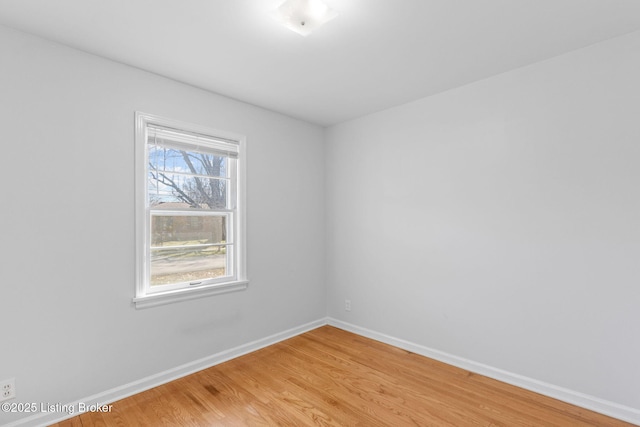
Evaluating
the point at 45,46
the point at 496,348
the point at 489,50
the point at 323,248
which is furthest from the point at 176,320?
the point at 489,50

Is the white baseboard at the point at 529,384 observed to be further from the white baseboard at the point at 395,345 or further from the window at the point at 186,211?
the window at the point at 186,211

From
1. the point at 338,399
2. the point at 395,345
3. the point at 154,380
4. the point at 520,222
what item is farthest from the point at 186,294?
the point at 520,222

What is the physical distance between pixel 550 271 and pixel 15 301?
372 cm

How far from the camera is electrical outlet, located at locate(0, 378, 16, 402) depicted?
1.92 m

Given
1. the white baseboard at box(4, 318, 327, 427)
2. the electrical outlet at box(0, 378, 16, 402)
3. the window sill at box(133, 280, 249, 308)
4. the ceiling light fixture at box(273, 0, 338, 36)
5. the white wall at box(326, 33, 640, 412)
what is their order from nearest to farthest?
the ceiling light fixture at box(273, 0, 338, 36) < the electrical outlet at box(0, 378, 16, 402) < the white baseboard at box(4, 318, 327, 427) < the white wall at box(326, 33, 640, 412) < the window sill at box(133, 280, 249, 308)

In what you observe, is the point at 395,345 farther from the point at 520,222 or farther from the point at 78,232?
the point at 78,232

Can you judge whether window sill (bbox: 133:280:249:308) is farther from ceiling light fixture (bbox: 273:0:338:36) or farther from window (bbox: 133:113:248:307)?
ceiling light fixture (bbox: 273:0:338:36)

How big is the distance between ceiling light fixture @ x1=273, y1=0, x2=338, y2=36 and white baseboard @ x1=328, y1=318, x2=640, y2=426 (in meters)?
2.95

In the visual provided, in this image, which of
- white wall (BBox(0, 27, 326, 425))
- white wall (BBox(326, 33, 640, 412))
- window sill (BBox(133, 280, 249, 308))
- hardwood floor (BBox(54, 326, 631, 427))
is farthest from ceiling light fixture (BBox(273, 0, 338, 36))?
hardwood floor (BBox(54, 326, 631, 427))

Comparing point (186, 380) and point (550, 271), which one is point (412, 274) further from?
point (186, 380)

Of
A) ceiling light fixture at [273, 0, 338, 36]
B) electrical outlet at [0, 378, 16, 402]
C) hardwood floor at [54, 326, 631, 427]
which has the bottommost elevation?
hardwood floor at [54, 326, 631, 427]

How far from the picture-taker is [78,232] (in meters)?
2.22

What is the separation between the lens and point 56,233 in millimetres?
2137

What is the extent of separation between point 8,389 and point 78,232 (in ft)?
3.35
